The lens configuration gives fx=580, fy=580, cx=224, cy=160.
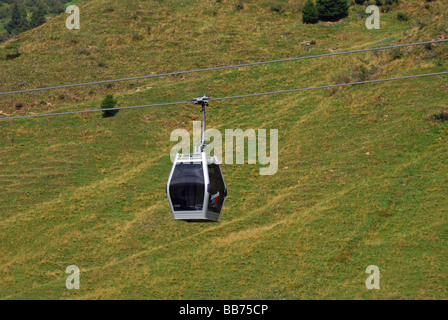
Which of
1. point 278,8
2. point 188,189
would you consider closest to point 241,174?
point 188,189

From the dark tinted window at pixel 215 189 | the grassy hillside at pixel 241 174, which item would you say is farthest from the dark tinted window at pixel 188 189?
the grassy hillside at pixel 241 174

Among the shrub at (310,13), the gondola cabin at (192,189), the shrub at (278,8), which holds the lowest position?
the gondola cabin at (192,189)

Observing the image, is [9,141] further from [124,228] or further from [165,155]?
[124,228]

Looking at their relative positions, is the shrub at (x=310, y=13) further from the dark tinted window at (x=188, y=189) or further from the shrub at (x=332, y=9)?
the dark tinted window at (x=188, y=189)

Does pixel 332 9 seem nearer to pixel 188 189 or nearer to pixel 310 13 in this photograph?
pixel 310 13

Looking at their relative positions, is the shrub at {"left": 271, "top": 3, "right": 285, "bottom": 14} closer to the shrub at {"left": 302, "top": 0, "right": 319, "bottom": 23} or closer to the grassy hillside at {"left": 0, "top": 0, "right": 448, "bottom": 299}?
the shrub at {"left": 302, "top": 0, "right": 319, "bottom": 23}

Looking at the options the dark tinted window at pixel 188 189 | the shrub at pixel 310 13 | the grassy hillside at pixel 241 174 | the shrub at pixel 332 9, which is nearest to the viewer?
the dark tinted window at pixel 188 189

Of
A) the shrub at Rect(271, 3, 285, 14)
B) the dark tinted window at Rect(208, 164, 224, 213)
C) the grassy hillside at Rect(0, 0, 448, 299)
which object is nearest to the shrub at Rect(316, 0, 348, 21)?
the grassy hillside at Rect(0, 0, 448, 299)
